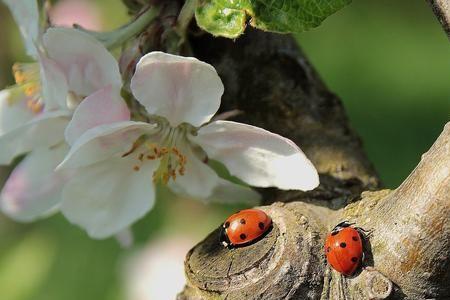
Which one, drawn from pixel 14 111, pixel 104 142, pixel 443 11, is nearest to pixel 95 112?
pixel 104 142

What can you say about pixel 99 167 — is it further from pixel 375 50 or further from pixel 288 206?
pixel 375 50

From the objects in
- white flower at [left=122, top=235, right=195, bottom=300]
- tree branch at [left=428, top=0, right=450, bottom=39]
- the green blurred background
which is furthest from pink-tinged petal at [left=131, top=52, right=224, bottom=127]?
the green blurred background

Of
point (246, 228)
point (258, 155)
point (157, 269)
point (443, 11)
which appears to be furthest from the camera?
point (157, 269)

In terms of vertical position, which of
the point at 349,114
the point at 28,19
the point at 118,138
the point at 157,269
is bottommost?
the point at 349,114

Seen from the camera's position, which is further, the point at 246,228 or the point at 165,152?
the point at 165,152

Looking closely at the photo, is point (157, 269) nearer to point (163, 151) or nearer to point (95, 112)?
point (163, 151)

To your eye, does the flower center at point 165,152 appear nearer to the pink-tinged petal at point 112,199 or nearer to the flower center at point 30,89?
the pink-tinged petal at point 112,199

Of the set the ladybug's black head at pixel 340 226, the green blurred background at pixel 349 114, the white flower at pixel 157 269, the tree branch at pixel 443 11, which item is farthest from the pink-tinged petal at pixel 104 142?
the green blurred background at pixel 349 114
